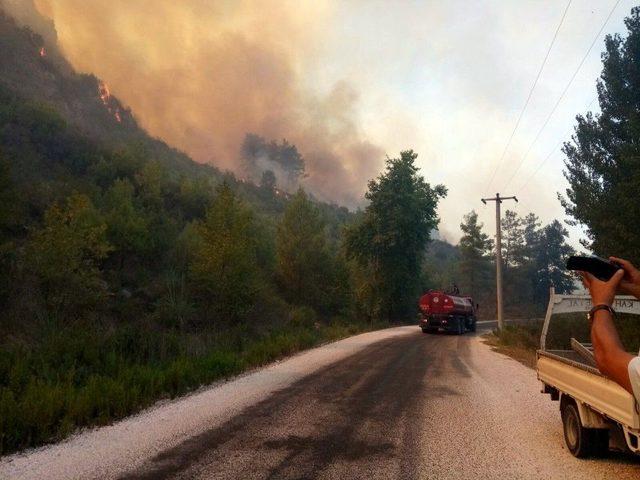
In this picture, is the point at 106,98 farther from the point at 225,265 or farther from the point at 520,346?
the point at 520,346

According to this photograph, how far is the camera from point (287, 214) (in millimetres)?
37531

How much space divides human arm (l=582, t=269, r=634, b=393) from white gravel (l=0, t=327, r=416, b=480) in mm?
4458

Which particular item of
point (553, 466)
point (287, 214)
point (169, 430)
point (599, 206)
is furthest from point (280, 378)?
point (287, 214)

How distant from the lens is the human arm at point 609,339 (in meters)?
2.77

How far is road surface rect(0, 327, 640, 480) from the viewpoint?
179 inches

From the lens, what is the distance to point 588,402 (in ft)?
14.3

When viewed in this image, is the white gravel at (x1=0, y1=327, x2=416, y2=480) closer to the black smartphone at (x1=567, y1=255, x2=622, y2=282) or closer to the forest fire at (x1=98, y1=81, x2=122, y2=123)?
the black smartphone at (x1=567, y1=255, x2=622, y2=282)

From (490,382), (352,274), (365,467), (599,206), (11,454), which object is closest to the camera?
(365,467)

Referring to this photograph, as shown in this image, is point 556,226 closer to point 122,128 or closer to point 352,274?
point 352,274

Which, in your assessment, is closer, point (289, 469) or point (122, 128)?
point (289, 469)

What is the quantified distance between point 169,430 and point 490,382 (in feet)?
22.8

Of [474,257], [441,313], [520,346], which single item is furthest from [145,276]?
[474,257]

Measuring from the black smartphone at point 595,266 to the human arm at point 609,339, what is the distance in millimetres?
73

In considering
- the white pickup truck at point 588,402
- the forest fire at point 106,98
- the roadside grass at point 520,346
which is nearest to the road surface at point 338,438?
the white pickup truck at point 588,402
